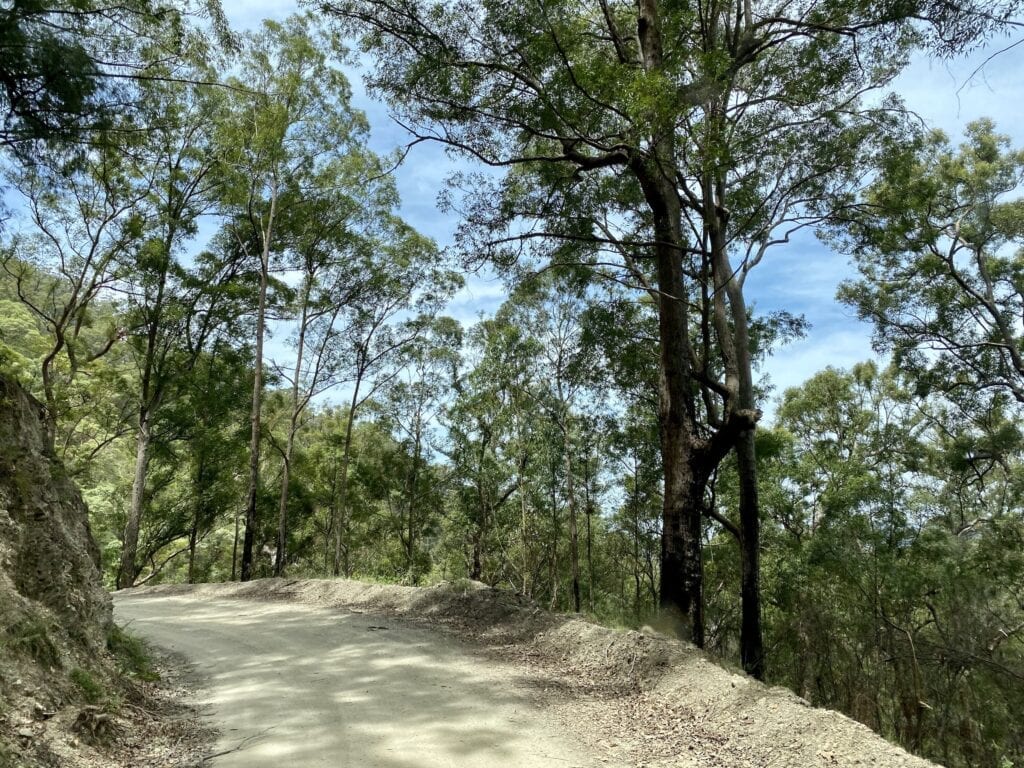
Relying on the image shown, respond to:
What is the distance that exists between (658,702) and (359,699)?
279cm

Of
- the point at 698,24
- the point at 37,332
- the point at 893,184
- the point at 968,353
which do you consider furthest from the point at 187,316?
the point at 968,353

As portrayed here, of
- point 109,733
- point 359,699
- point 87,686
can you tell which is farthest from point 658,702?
point 87,686

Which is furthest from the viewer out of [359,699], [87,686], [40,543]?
[359,699]

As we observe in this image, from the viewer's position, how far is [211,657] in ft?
25.0

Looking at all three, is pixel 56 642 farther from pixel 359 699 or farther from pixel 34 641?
pixel 359 699

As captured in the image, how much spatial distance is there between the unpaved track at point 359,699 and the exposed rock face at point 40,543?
1375 mm

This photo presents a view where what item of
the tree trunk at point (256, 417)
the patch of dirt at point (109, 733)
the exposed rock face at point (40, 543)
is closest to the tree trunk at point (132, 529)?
the tree trunk at point (256, 417)

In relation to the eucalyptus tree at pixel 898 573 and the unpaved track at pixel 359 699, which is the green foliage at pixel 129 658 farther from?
the eucalyptus tree at pixel 898 573

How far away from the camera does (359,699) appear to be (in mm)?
5715

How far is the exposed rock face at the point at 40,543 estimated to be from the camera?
480cm

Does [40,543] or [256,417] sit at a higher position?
[256,417]

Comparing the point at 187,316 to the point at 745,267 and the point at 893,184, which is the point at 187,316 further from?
the point at 893,184

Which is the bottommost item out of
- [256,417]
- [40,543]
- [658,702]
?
[658,702]

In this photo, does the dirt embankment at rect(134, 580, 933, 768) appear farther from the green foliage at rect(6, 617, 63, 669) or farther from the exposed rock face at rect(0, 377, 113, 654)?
the exposed rock face at rect(0, 377, 113, 654)
